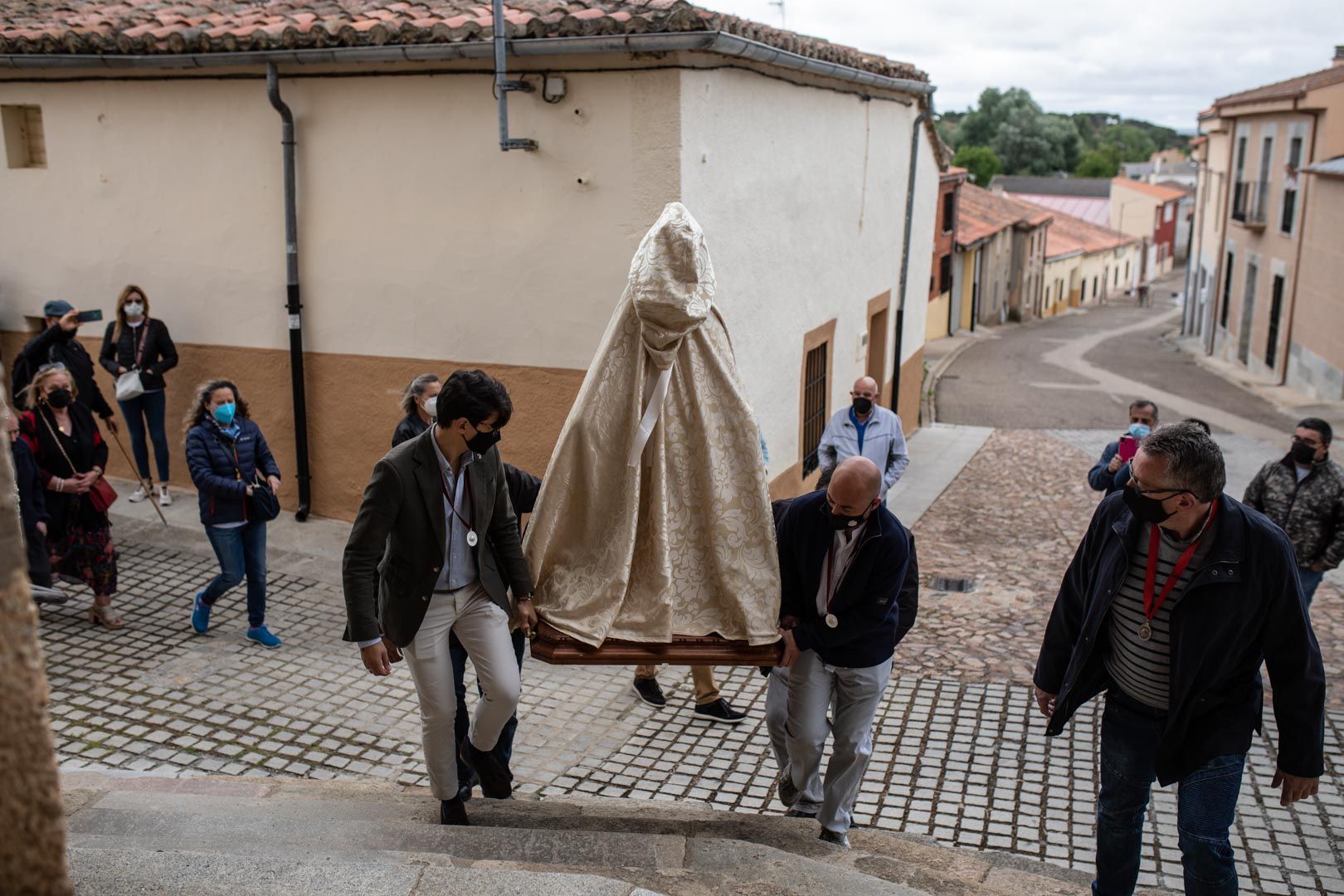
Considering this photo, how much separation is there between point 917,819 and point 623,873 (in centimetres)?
229

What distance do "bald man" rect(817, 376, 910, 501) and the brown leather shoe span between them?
13.1 ft

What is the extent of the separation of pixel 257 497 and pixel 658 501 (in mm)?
3489

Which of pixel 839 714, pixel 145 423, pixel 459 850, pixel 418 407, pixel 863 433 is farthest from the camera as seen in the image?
pixel 145 423

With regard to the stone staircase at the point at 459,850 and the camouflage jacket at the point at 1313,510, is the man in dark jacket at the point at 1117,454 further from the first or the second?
the stone staircase at the point at 459,850

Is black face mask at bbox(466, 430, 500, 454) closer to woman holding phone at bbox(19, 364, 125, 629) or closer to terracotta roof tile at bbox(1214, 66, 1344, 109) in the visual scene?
woman holding phone at bbox(19, 364, 125, 629)

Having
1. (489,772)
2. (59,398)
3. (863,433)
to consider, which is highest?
(59,398)

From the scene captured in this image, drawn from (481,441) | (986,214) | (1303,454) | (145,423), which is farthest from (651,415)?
(986,214)

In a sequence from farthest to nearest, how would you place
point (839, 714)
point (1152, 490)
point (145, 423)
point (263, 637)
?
point (145, 423) → point (263, 637) → point (839, 714) → point (1152, 490)

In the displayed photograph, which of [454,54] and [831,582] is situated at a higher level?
[454,54]

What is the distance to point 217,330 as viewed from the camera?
984 centimetres

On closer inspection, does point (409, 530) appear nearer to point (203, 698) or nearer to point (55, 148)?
point (203, 698)

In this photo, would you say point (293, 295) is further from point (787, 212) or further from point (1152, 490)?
point (1152, 490)

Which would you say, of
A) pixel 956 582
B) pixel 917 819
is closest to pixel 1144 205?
pixel 956 582

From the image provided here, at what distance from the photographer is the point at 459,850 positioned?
4027 mm
